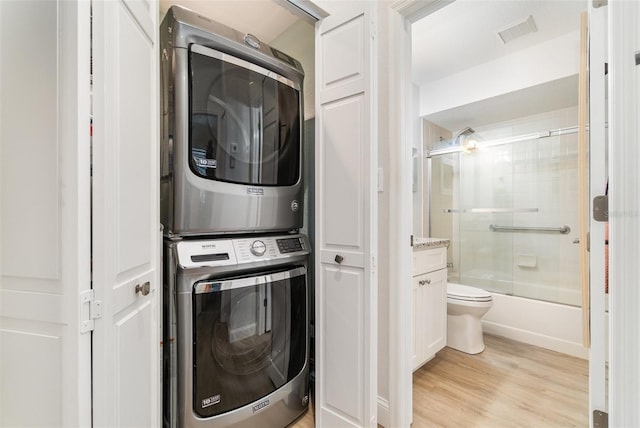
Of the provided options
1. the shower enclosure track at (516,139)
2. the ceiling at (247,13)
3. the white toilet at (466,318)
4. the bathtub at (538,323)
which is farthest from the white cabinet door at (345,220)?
the shower enclosure track at (516,139)

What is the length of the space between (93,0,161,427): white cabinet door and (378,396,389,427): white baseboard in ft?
3.31

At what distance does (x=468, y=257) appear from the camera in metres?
3.25

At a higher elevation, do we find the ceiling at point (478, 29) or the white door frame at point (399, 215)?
the ceiling at point (478, 29)

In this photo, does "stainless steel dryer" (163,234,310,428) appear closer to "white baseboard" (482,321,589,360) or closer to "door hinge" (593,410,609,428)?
"door hinge" (593,410,609,428)

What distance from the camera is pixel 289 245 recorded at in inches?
57.7

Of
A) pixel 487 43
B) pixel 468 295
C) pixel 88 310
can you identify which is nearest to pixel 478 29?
pixel 487 43

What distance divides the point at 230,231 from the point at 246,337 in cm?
50

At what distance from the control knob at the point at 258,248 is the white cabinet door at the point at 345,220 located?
11.0 inches

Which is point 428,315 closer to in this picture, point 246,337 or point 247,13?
point 246,337

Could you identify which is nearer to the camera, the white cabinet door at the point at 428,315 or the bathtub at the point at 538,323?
the white cabinet door at the point at 428,315

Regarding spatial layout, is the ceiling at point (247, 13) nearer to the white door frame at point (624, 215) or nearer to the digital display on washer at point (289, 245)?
the digital display on washer at point (289, 245)

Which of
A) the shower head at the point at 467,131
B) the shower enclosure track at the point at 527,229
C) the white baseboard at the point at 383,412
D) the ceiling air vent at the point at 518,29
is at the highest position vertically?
the ceiling air vent at the point at 518,29

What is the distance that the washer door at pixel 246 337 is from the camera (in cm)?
116

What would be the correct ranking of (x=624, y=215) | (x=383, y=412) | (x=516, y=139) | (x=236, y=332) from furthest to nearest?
(x=516, y=139)
(x=383, y=412)
(x=236, y=332)
(x=624, y=215)
